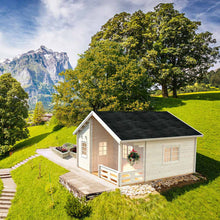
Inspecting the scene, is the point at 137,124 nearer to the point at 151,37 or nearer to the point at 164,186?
the point at 164,186

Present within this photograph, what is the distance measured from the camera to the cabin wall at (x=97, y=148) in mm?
13164

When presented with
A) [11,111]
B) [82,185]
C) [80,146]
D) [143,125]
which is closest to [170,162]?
[143,125]

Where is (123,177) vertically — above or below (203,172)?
above

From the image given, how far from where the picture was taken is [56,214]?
10.3 meters

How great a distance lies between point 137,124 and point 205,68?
27.7m

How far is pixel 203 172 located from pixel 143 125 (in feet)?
21.6

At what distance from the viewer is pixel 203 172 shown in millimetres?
13633

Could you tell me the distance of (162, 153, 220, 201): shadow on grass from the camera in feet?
34.4

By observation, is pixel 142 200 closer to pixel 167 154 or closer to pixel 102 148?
pixel 167 154

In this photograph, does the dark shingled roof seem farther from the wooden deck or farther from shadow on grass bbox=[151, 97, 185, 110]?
shadow on grass bbox=[151, 97, 185, 110]

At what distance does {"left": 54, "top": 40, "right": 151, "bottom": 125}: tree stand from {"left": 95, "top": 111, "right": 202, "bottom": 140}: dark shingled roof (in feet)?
26.7

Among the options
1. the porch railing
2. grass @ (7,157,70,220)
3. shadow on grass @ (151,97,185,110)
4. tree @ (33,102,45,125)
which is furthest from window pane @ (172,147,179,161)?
tree @ (33,102,45,125)

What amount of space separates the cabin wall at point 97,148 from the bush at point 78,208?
3626 mm

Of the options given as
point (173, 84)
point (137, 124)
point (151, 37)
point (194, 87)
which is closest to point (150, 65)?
point (151, 37)
